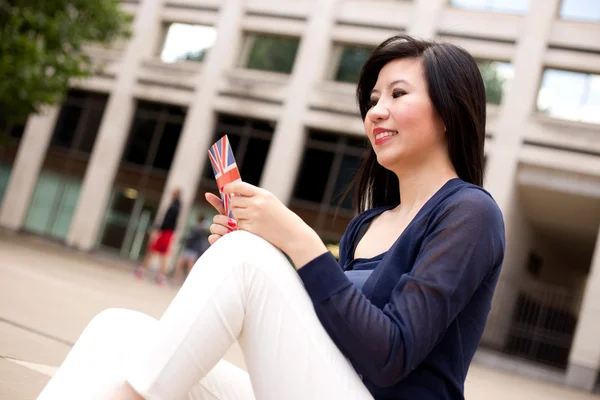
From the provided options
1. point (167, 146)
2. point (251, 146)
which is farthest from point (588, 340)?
point (167, 146)

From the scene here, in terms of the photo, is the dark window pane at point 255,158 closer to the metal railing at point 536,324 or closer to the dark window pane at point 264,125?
the dark window pane at point 264,125

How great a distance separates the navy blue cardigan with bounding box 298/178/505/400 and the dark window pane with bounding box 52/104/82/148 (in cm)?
2075

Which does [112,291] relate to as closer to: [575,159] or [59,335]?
[59,335]

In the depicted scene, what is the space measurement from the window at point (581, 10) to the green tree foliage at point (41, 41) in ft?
35.3

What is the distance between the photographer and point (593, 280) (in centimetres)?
1457

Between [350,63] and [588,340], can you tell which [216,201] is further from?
[350,63]

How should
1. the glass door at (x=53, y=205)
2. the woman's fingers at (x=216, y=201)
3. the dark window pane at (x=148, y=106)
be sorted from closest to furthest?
the woman's fingers at (x=216, y=201)
the dark window pane at (x=148, y=106)
the glass door at (x=53, y=205)

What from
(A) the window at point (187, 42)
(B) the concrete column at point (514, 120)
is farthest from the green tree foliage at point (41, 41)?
(B) the concrete column at point (514, 120)

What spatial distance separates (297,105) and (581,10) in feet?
24.1

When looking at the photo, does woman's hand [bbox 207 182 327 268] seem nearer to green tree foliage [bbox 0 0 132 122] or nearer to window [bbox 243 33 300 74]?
green tree foliage [bbox 0 0 132 122]

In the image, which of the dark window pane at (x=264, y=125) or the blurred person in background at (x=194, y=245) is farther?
the dark window pane at (x=264, y=125)

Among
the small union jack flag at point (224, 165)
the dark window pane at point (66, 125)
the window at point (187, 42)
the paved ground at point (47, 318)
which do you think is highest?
the window at point (187, 42)

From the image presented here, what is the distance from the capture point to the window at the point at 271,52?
18625 millimetres

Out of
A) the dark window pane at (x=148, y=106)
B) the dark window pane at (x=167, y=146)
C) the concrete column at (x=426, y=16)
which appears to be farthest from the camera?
the dark window pane at (x=148, y=106)
